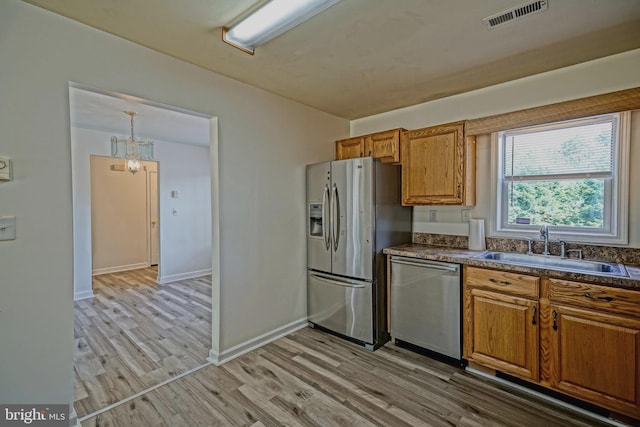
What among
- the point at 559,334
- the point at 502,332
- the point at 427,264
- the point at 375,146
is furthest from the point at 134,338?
the point at 559,334

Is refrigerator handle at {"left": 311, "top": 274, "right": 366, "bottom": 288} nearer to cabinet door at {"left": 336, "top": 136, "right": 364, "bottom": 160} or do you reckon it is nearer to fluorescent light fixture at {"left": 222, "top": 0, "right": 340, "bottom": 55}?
cabinet door at {"left": 336, "top": 136, "right": 364, "bottom": 160}

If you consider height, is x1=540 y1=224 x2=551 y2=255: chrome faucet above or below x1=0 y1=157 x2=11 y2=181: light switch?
below

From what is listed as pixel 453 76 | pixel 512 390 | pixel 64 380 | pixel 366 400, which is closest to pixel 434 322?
pixel 512 390

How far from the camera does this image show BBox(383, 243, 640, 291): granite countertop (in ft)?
6.14

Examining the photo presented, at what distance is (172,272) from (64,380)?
3.79 meters

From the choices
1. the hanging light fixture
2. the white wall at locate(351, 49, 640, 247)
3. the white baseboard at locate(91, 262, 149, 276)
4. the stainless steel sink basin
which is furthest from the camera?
the white baseboard at locate(91, 262, 149, 276)

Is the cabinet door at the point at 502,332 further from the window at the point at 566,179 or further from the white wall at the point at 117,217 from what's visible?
the white wall at the point at 117,217

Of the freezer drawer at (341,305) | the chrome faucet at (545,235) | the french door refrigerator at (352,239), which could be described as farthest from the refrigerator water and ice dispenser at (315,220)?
the chrome faucet at (545,235)

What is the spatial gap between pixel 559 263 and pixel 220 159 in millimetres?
2996

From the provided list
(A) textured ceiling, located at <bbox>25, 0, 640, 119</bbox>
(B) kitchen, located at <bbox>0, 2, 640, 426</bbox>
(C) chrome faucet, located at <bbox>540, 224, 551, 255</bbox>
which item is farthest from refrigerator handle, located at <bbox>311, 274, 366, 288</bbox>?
(A) textured ceiling, located at <bbox>25, 0, 640, 119</bbox>

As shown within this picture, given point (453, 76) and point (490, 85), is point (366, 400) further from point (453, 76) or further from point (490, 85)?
point (490, 85)

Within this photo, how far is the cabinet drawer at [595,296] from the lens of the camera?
1841 mm

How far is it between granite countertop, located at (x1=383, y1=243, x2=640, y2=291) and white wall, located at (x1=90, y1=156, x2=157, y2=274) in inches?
232

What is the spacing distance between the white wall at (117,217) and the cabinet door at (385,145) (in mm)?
5386
